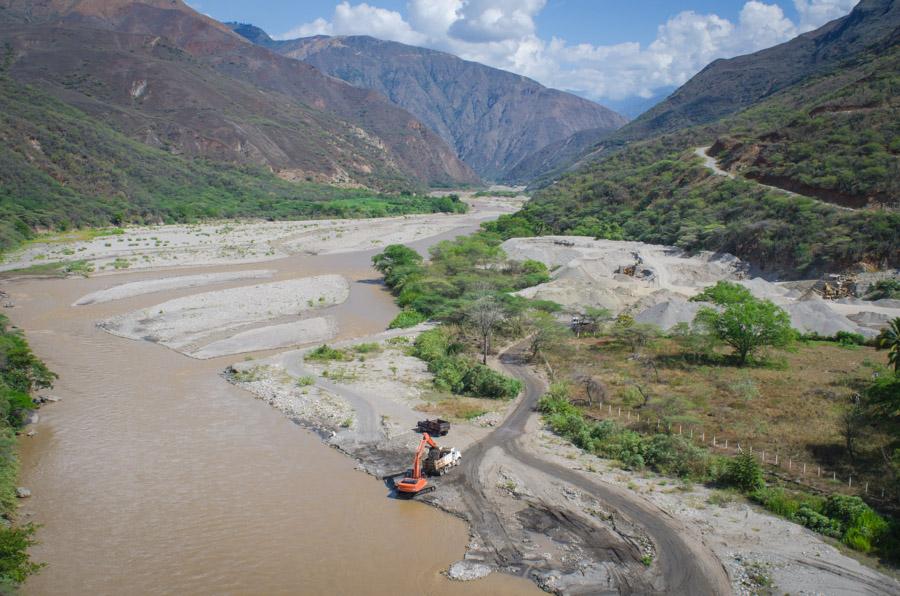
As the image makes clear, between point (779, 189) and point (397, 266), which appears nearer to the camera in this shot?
point (397, 266)

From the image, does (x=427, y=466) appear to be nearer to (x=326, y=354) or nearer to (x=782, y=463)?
(x=782, y=463)

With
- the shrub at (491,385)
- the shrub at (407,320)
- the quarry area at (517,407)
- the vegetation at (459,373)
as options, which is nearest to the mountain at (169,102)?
the quarry area at (517,407)

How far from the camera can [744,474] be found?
20.5m

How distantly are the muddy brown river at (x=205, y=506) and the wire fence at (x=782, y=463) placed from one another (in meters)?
10.7

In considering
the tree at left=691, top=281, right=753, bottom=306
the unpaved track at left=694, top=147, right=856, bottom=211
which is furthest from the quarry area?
the unpaved track at left=694, top=147, right=856, bottom=211

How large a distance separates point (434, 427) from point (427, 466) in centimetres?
347

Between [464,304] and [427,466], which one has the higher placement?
[464,304]

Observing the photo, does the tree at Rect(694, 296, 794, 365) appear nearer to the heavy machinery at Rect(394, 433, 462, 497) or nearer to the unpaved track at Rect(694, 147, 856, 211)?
the heavy machinery at Rect(394, 433, 462, 497)

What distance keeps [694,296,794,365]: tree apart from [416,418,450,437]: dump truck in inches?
732

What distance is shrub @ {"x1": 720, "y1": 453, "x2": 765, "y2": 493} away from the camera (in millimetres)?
20297

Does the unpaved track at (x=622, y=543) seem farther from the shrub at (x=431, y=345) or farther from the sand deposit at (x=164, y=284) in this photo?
the sand deposit at (x=164, y=284)

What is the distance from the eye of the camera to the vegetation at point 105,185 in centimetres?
8281

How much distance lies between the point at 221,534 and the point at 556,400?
15.5 meters

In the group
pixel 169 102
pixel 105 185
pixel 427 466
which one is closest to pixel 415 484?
pixel 427 466
